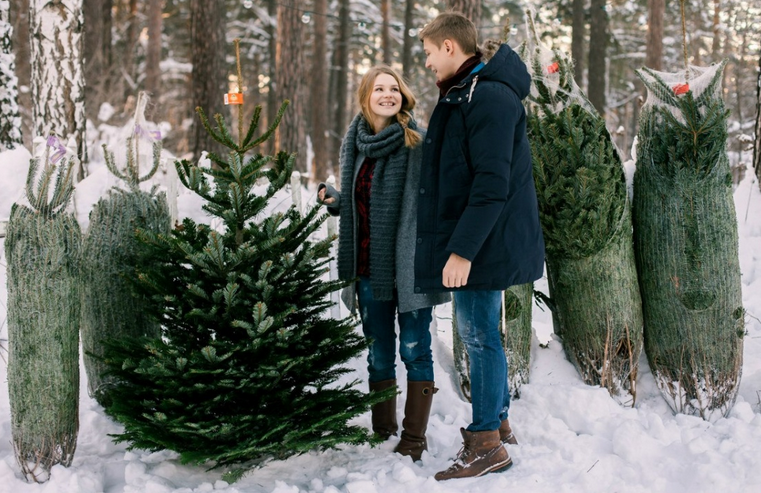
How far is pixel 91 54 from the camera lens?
13688 millimetres

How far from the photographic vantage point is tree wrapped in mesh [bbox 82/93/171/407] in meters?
3.35

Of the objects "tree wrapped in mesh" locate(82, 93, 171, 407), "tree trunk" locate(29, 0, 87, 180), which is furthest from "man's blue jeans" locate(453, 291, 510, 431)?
"tree trunk" locate(29, 0, 87, 180)

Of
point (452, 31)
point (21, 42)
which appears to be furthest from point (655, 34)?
point (21, 42)

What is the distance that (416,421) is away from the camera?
325 centimetres

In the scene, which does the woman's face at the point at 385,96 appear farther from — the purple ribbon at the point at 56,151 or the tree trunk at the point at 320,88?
the tree trunk at the point at 320,88

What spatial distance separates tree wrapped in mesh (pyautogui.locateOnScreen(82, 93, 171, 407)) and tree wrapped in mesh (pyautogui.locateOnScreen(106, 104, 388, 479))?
1.16 feet

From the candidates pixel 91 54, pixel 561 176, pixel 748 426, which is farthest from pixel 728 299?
pixel 91 54

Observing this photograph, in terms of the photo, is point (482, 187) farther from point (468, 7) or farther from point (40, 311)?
point (468, 7)

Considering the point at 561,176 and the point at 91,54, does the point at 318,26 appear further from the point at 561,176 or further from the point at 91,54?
the point at 561,176

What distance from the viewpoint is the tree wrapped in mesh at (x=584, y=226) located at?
369 cm

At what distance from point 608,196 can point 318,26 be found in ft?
46.9

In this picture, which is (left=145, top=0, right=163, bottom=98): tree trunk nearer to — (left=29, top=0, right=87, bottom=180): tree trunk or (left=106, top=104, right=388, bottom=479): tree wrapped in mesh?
(left=29, top=0, right=87, bottom=180): tree trunk

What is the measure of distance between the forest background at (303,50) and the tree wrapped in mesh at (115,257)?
2612 millimetres

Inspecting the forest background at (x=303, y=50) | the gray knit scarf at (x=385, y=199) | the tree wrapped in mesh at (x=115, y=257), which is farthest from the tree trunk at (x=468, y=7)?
the tree wrapped in mesh at (x=115, y=257)
